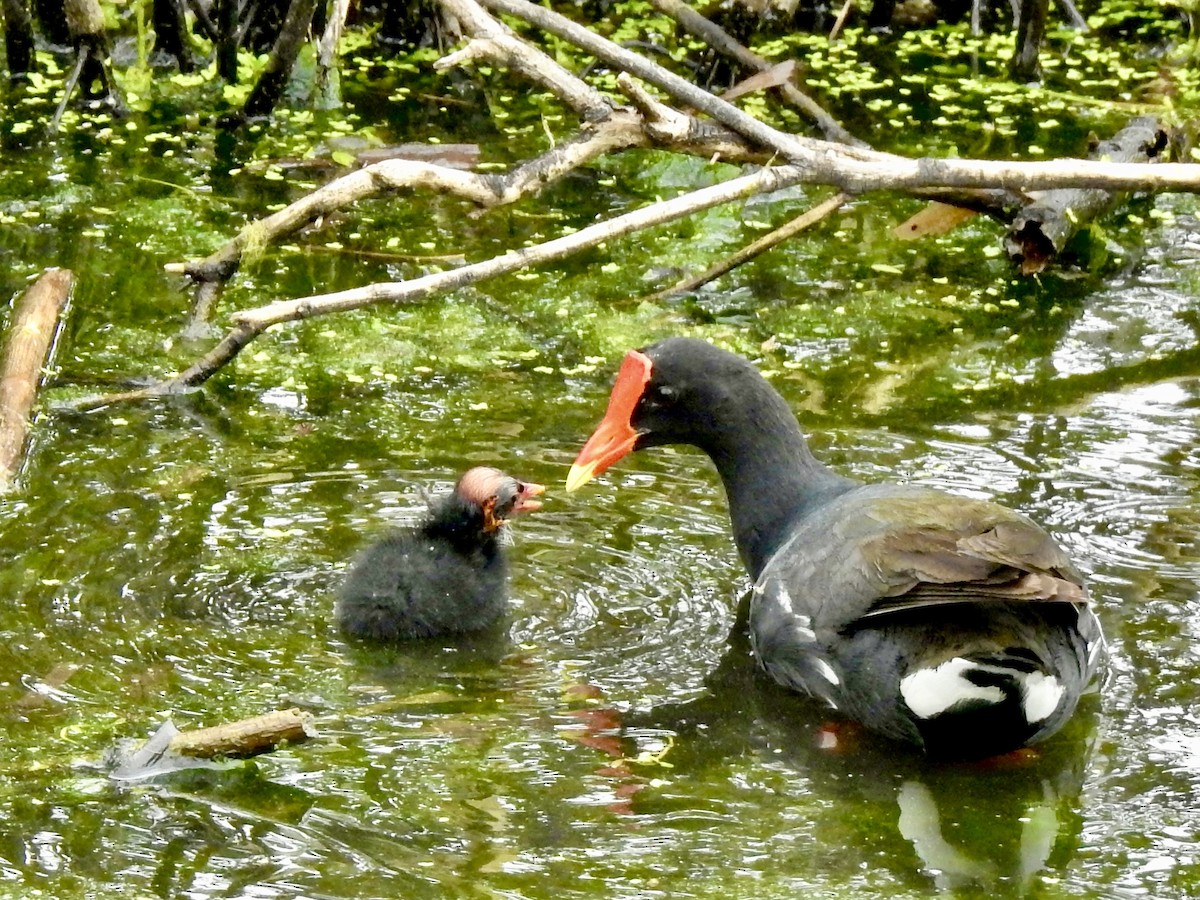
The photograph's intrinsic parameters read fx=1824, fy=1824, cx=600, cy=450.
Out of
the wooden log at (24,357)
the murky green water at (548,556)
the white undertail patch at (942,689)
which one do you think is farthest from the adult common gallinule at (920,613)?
the wooden log at (24,357)

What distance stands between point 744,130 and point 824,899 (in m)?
2.52

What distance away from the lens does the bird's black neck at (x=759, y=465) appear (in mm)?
4410

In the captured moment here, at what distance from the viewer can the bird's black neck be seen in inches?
174

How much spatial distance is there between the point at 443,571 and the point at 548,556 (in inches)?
20.2

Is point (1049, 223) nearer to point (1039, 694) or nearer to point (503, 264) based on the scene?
point (503, 264)

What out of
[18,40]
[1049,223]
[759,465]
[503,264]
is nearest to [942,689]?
[759,465]

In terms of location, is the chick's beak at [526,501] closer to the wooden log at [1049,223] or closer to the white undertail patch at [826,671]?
the white undertail patch at [826,671]

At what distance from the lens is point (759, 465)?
448cm

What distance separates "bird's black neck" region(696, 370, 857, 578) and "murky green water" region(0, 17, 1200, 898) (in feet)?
0.72

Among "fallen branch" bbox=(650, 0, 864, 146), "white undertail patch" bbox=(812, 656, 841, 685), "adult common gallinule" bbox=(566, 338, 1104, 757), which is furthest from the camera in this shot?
"fallen branch" bbox=(650, 0, 864, 146)

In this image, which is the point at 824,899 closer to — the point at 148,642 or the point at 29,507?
the point at 148,642

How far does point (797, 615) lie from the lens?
398cm

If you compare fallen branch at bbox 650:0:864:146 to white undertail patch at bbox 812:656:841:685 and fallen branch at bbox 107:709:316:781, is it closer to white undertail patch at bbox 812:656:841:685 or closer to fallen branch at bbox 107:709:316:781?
white undertail patch at bbox 812:656:841:685

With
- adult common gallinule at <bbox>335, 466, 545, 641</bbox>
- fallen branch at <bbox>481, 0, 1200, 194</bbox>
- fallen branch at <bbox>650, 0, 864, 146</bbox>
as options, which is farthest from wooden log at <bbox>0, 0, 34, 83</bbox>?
adult common gallinule at <bbox>335, 466, 545, 641</bbox>
